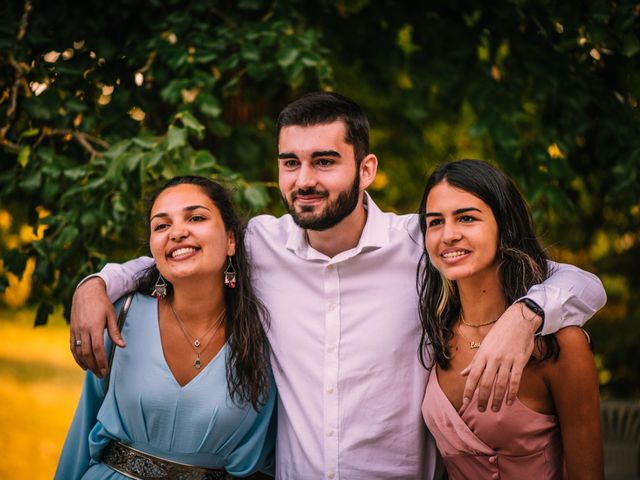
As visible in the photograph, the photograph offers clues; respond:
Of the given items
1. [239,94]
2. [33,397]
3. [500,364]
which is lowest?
[33,397]

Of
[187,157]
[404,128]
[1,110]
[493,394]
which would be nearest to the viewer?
[493,394]

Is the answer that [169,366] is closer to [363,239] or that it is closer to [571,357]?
[363,239]

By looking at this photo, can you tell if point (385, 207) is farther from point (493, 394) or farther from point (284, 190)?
point (493, 394)

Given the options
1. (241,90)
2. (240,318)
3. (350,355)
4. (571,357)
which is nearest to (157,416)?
(240,318)

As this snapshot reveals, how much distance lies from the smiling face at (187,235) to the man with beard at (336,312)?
25cm

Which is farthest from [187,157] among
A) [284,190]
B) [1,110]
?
[1,110]

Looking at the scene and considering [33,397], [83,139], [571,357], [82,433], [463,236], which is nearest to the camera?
[571,357]

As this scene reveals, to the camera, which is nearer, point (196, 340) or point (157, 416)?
point (157, 416)

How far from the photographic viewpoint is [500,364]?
2186mm

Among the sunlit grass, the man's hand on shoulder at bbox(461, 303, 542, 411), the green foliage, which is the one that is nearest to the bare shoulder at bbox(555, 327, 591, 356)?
the man's hand on shoulder at bbox(461, 303, 542, 411)

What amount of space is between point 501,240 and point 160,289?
131 centimetres

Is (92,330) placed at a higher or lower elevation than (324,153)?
lower

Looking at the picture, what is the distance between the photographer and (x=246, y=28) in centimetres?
364

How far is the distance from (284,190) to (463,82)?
1.92 meters
